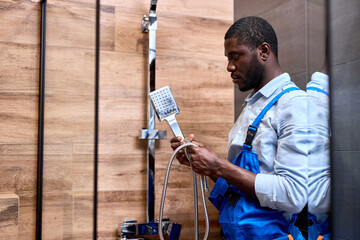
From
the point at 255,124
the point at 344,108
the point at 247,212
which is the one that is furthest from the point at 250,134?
the point at 344,108

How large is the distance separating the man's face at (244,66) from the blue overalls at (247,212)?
0.09m

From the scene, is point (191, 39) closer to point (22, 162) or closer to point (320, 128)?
point (22, 162)

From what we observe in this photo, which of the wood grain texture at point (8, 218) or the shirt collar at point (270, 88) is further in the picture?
the wood grain texture at point (8, 218)

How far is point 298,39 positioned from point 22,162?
0.87 meters

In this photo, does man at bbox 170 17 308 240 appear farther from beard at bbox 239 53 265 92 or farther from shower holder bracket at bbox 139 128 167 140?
shower holder bracket at bbox 139 128 167 140

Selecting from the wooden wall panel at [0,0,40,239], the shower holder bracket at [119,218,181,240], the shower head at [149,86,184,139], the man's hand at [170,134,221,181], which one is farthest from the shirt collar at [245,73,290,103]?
the wooden wall panel at [0,0,40,239]

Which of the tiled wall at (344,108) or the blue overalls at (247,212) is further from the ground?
the tiled wall at (344,108)

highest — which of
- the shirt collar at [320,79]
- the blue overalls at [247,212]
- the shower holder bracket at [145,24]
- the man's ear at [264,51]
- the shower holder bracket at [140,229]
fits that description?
the shower holder bracket at [145,24]

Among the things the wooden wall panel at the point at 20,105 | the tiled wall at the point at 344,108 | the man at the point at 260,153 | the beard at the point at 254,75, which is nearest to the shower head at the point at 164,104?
the man at the point at 260,153

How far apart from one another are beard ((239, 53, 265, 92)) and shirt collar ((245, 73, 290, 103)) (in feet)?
0.05

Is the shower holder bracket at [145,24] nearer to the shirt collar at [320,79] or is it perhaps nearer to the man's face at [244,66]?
the man's face at [244,66]

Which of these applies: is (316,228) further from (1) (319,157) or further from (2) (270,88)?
(2) (270,88)

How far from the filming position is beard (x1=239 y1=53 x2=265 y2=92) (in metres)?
0.74

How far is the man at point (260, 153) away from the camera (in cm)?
51
